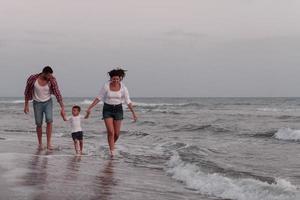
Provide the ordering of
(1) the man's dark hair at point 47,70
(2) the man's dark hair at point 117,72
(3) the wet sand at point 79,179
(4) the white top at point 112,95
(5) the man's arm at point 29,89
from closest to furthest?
(3) the wet sand at point 79,179
(2) the man's dark hair at point 117,72
(4) the white top at point 112,95
(1) the man's dark hair at point 47,70
(5) the man's arm at point 29,89

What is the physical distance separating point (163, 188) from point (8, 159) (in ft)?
10.2

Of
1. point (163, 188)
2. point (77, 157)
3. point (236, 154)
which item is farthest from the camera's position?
point (236, 154)

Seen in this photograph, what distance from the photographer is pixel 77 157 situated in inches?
384

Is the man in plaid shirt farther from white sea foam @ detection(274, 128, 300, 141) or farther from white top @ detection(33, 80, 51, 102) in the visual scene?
white sea foam @ detection(274, 128, 300, 141)

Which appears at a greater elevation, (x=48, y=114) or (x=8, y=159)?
(x=48, y=114)

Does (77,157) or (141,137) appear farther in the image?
(141,137)

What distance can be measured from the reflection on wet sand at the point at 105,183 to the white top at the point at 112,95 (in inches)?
59.2

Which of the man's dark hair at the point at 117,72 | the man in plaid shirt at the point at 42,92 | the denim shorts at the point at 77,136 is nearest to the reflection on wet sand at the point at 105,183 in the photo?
the man's dark hair at the point at 117,72

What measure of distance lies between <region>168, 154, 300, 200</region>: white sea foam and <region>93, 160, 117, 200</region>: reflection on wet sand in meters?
1.01

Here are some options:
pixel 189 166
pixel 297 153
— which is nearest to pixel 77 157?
pixel 189 166

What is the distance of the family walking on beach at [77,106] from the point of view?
9688 millimetres

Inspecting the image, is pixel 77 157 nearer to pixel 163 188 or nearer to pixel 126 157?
pixel 126 157

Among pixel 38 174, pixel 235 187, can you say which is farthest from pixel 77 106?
pixel 235 187

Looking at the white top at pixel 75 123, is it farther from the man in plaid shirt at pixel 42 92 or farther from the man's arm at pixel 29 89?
the man's arm at pixel 29 89
